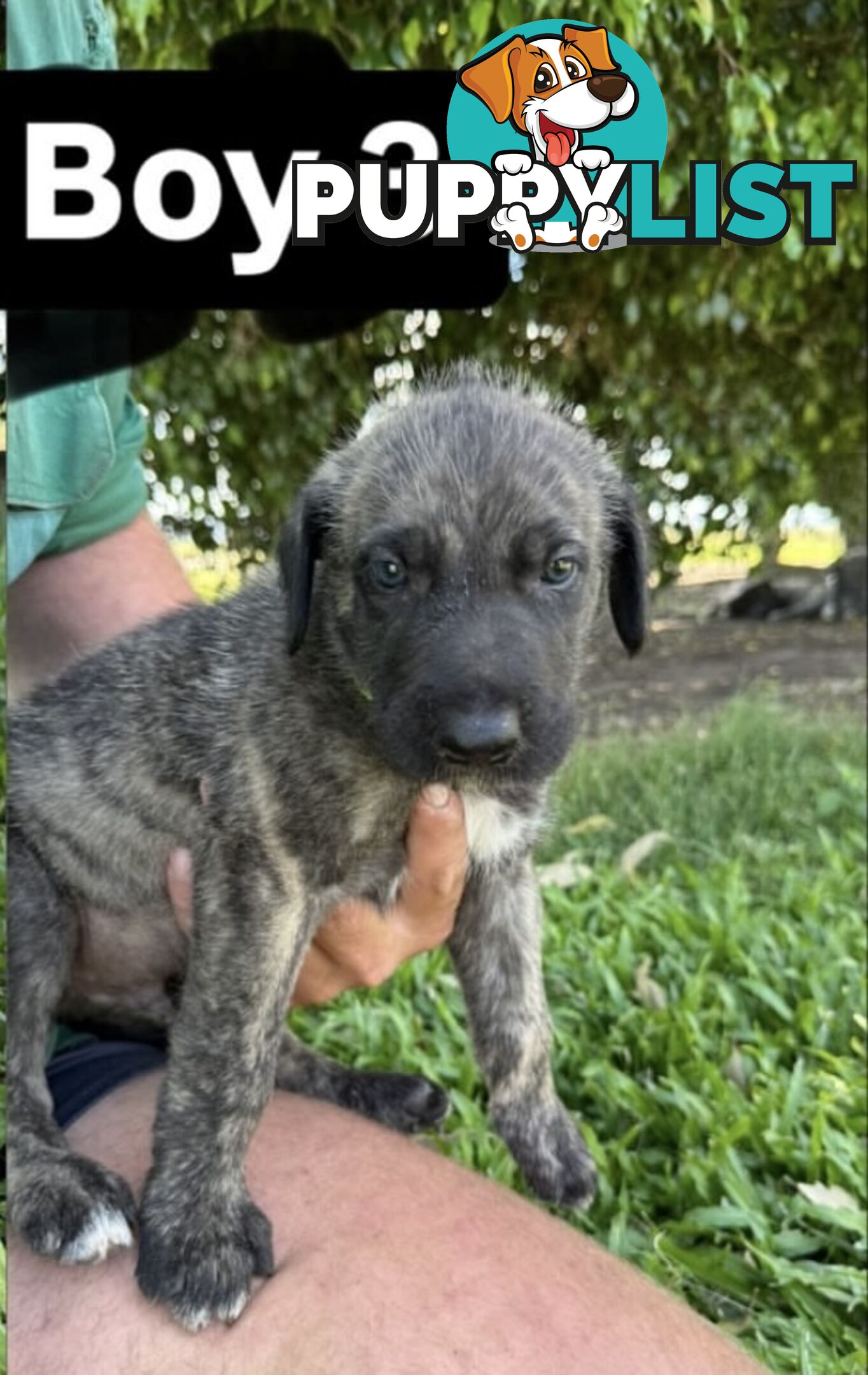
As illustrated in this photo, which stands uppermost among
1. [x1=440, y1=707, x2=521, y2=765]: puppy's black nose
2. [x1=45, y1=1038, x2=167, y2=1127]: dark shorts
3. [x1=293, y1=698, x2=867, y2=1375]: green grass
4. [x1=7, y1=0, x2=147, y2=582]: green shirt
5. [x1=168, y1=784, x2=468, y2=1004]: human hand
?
[x1=7, y1=0, x2=147, y2=582]: green shirt

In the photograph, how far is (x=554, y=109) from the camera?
1.34 meters

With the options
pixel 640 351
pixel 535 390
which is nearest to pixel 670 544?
pixel 640 351

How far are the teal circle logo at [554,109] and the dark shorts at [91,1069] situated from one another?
46.2 inches

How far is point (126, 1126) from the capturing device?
5.53 ft

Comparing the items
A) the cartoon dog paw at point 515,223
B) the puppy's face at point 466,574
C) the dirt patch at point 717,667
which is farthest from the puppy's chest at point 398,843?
the dirt patch at point 717,667

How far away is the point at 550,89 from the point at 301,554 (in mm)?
549

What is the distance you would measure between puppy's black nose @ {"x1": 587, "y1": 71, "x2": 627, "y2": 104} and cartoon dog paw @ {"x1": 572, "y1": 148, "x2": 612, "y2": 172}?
5 cm

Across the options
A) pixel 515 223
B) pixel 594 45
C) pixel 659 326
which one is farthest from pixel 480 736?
pixel 659 326

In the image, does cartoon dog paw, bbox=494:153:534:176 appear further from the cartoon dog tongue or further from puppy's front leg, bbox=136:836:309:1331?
puppy's front leg, bbox=136:836:309:1331

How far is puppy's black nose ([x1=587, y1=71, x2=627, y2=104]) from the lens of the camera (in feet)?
4.55

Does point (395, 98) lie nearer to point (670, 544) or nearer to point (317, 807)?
point (317, 807)

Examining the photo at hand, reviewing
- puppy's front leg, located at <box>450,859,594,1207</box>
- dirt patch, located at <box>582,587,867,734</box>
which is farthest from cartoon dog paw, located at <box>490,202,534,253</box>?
dirt patch, located at <box>582,587,867,734</box>

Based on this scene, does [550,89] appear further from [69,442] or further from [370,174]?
[69,442]

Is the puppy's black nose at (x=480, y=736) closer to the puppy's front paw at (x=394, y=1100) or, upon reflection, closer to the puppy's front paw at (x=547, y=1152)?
the puppy's front paw at (x=547, y=1152)
